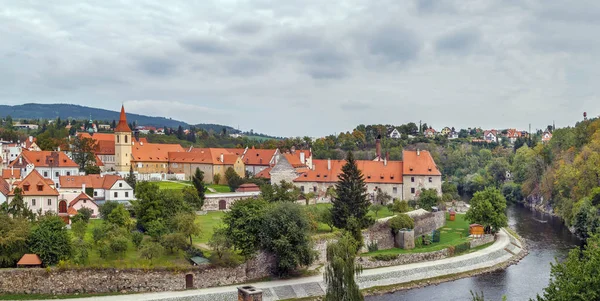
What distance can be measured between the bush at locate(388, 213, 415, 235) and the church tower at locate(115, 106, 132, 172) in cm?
4283

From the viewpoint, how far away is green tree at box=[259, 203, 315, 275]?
1239 inches

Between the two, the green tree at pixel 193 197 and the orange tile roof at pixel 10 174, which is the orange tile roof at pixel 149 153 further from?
the green tree at pixel 193 197

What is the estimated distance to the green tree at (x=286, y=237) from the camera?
31469 millimetres

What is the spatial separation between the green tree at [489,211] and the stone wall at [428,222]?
2.99 meters

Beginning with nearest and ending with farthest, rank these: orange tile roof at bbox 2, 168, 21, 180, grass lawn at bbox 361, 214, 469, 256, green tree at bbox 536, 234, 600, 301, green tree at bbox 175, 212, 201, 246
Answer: green tree at bbox 536, 234, 600, 301, green tree at bbox 175, 212, 201, 246, grass lawn at bbox 361, 214, 469, 256, orange tile roof at bbox 2, 168, 21, 180

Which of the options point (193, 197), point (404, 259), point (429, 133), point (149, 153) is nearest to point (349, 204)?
point (404, 259)

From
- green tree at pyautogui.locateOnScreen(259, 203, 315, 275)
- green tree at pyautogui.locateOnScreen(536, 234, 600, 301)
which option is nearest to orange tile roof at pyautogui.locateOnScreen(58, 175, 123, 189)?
green tree at pyautogui.locateOnScreen(259, 203, 315, 275)

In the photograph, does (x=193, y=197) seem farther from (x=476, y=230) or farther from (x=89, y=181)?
(x=476, y=230)

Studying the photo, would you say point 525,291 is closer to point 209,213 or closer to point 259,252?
point 259,252

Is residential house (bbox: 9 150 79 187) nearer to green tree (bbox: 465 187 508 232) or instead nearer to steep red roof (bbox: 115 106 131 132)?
steep red roof (bbox: 115 106 131 132)

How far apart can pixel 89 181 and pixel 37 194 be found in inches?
387

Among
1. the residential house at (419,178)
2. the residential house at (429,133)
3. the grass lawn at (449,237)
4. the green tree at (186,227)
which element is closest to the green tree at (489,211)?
the grass lawn at (449,237)

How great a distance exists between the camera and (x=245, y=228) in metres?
31.6

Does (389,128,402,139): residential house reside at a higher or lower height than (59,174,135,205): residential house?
higher
